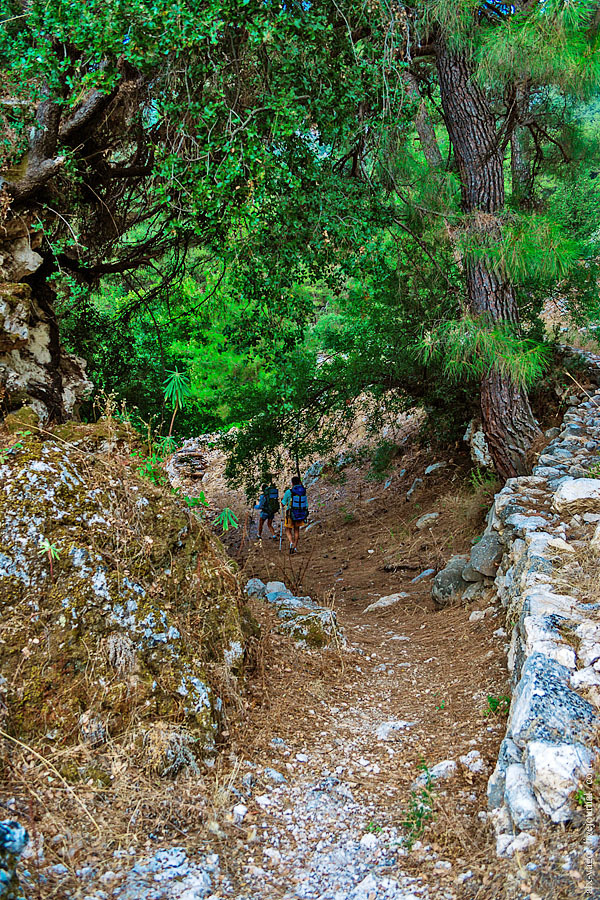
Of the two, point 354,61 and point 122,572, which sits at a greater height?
point 354,61

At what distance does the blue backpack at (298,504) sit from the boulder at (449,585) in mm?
3881

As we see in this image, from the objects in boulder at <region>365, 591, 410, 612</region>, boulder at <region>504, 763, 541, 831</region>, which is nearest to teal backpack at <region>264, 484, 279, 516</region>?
boulder at <region>365, 591, 410, 612</region>

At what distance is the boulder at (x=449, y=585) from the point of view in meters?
5.90

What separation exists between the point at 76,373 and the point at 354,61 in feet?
11.0

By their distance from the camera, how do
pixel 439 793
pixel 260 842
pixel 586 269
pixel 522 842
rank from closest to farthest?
pixel 522 842
pixel 260 842
pixel 439 793
pixel 586 269

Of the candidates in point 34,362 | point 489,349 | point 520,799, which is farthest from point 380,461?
point 520,799

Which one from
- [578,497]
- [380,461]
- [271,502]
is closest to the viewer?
[578,497]

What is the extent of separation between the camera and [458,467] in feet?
33.3

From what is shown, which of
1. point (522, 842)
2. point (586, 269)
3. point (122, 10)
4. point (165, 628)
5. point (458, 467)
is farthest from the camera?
point (458, 467)

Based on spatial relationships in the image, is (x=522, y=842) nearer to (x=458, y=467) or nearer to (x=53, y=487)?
(x=53, y=487)

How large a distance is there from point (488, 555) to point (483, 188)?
3680mm

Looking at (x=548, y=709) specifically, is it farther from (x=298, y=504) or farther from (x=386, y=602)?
(x=298, y=504)

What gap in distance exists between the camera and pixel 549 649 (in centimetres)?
296

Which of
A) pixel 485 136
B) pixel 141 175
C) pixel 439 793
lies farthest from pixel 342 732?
pixel 485 136
